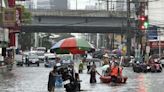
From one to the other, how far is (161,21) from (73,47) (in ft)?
288

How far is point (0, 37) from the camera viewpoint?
61938mm

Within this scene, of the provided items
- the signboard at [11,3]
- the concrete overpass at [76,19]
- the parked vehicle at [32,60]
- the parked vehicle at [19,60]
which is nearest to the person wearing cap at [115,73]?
the signboard at [11,3]

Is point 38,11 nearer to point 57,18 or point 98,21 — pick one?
point 57,18

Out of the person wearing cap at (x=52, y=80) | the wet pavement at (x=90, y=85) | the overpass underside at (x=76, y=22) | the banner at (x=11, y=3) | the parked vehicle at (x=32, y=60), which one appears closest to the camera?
the person wearing cap at (x=52, y=80)

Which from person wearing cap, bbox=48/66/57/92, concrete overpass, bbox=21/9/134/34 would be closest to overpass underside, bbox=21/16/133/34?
concrete overpass, bbox=21/9/134/34

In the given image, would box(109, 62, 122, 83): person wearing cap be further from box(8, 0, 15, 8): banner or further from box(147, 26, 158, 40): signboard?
box(147, 26, 158, 40): signboard

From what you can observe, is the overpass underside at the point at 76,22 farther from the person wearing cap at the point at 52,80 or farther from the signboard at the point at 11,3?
the person wearing cap at the point at 52,80

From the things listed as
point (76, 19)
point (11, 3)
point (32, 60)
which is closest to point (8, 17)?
point (11, 3)

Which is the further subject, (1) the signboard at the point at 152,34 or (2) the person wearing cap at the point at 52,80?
(1) the signboard at the point at 152,34

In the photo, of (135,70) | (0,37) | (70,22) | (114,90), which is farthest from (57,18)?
(114,90)

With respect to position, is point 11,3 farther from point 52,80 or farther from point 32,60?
point 52,80

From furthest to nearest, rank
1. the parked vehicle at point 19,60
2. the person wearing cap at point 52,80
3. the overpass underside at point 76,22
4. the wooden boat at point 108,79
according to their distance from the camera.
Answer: the overpass underside at point 76,22
the parked vehicle at point 19,60
the wooden boat at point 108,79
the person wearing cap at point 52,80

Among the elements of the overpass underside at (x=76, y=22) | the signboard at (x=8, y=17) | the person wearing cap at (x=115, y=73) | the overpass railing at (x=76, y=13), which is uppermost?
the signboard at (x=8, y=17)

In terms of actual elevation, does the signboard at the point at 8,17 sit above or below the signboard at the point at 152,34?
above
